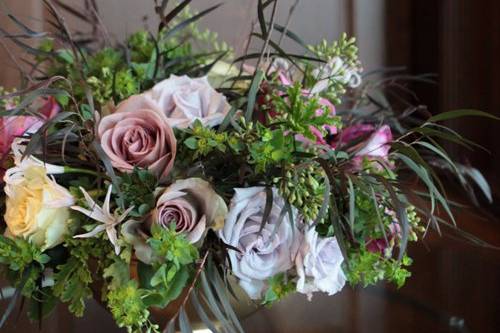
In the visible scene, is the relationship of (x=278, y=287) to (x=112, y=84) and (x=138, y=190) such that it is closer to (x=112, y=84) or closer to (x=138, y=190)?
(x=138, y=190)

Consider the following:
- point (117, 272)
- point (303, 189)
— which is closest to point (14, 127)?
point (117, 272)

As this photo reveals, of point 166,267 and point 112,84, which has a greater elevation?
point 112,84

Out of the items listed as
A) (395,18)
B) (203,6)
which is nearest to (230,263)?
(203,6)

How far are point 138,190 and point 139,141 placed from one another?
51 millimetres

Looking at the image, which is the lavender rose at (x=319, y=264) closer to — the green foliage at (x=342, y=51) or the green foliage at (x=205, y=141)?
the green foliage at (x=205, y=141)

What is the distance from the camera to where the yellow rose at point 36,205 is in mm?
609

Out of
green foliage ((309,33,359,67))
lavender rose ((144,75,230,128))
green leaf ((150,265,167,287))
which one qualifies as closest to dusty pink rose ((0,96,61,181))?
lavender rose ((144,75,230,128))

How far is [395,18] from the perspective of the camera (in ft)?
5.45

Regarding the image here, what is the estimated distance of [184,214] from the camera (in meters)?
0.61

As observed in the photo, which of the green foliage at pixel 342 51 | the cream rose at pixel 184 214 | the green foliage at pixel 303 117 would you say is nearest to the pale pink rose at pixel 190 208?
the cream rose at pixel 184 214

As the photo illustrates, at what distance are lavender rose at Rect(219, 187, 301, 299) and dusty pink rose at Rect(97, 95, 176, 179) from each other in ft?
0.28

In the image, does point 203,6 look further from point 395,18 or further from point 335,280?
point 335,280

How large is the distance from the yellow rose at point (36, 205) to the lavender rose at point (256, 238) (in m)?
0.16

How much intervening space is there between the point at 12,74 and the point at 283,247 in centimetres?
111
